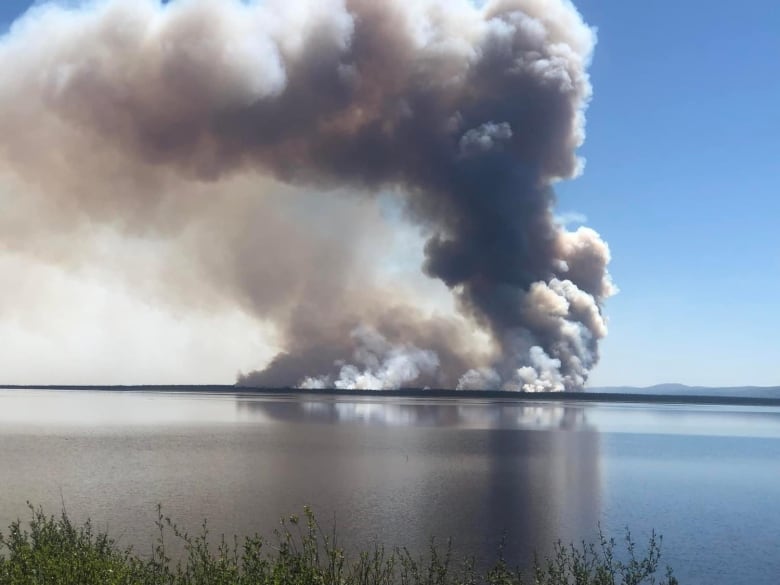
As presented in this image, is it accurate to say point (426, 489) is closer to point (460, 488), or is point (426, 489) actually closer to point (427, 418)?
point (460, 488)

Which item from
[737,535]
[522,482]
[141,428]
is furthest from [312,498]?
[141,428]

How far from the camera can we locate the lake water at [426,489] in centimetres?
3073

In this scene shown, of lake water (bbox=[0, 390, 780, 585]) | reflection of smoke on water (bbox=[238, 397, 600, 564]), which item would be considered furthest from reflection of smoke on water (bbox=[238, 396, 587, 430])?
lake water (bbox=[0, 390, 780, 585])

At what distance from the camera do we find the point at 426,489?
42281mm

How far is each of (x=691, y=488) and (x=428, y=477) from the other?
1646 centimetres

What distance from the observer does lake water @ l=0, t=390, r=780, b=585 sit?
3073 centimetres

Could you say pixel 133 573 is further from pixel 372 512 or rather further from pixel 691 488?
pixel 691 488

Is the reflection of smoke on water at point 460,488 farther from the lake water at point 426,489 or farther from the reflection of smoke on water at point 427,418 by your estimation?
the reflection of smoke on water at point 427,418

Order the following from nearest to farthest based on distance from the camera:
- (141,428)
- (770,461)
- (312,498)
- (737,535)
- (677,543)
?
(677,543)
(737,535)
(312,498)
(770,461)
(141,428)

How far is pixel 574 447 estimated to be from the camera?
7575cm

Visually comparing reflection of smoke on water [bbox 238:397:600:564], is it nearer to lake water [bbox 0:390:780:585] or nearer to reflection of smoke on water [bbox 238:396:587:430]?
lake water [bbox 0:390:780:585]

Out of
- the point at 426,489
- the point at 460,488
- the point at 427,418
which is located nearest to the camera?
the point at 426,489

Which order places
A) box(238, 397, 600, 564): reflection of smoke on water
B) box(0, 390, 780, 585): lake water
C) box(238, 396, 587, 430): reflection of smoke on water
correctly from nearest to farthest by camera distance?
box(0, 390, 780, 585): lake water
box(238, 397, 600, 564): reflection of smoke on water
box(238, 396, 587, 430): reflection of smoke on water

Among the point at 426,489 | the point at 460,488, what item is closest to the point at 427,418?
the point at 460,488
